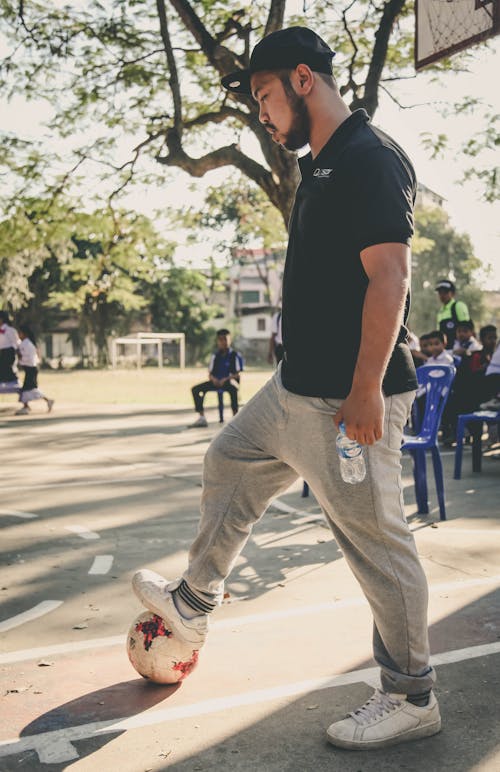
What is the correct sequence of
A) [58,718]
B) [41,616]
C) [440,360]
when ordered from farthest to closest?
[440,360]
[41,616]
[58,718]

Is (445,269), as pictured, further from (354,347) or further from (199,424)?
(354,347)

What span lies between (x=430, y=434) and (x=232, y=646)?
11.4 ft

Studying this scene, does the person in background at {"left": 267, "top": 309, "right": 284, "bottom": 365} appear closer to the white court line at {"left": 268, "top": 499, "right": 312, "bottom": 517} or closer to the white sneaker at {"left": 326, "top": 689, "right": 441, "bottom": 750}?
the white court line at {"left": 268, "top": 499, "right": 312, "bottom": 517}

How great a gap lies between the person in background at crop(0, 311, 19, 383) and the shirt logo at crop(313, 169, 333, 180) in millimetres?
13795

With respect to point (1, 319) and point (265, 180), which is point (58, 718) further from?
point (1, 319)

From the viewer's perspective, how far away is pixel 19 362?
16.5m

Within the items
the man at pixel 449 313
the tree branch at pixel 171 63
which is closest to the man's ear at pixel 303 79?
the man at pixel 449 313

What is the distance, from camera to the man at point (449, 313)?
11.8 m

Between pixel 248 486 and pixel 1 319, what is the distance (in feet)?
45.0

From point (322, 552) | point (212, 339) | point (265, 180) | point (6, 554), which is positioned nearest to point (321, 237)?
point (322, 552)

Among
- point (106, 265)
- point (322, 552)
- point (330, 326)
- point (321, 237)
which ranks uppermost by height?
point (106, 265)

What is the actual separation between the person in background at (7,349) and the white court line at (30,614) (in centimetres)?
1206

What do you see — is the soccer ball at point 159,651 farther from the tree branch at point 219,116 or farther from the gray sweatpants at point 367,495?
the tree branch at point 219,116

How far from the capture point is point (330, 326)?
260 centimetres
